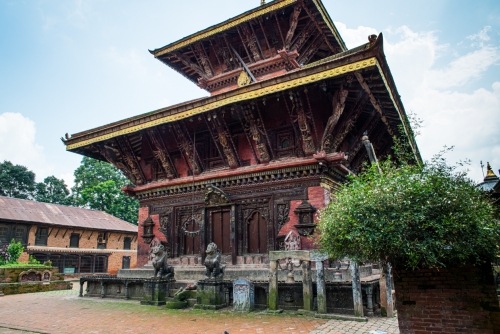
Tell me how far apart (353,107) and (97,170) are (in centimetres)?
4571

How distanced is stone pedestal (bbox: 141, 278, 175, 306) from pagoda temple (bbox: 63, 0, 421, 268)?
1911 mm

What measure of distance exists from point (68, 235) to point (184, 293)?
2440 cm

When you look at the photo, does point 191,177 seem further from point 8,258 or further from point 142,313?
point 8,258

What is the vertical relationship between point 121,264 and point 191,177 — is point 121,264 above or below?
below

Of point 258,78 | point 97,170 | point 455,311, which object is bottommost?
point 455,311

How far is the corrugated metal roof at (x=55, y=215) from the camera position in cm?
2777

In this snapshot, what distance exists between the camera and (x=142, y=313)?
30.4 ft

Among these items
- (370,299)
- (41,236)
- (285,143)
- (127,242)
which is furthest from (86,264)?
(370,299)

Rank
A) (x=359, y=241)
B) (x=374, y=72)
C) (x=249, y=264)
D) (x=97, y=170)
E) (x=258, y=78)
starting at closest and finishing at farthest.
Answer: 1. (x=359, y=241)
2. (x=374, y=72)
3. (x=249, y=264)
4. (x=258, y=78)
5. (x=97, y=170)

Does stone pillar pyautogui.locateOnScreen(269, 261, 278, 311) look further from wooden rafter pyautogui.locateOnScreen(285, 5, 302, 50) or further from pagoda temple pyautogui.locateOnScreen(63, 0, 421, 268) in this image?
wooden rafter pyautogui.locateOnScreen(285, 5, 302, 50)

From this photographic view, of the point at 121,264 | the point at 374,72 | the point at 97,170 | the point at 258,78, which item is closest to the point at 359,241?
the point at 374,72

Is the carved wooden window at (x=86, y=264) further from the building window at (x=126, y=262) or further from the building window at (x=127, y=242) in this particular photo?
the building window at (x=127, y=242)

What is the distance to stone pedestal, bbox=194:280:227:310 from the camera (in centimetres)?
963

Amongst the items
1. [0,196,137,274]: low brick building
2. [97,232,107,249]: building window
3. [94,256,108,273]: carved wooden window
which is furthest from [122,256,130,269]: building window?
[97,232,107,249]: building window
